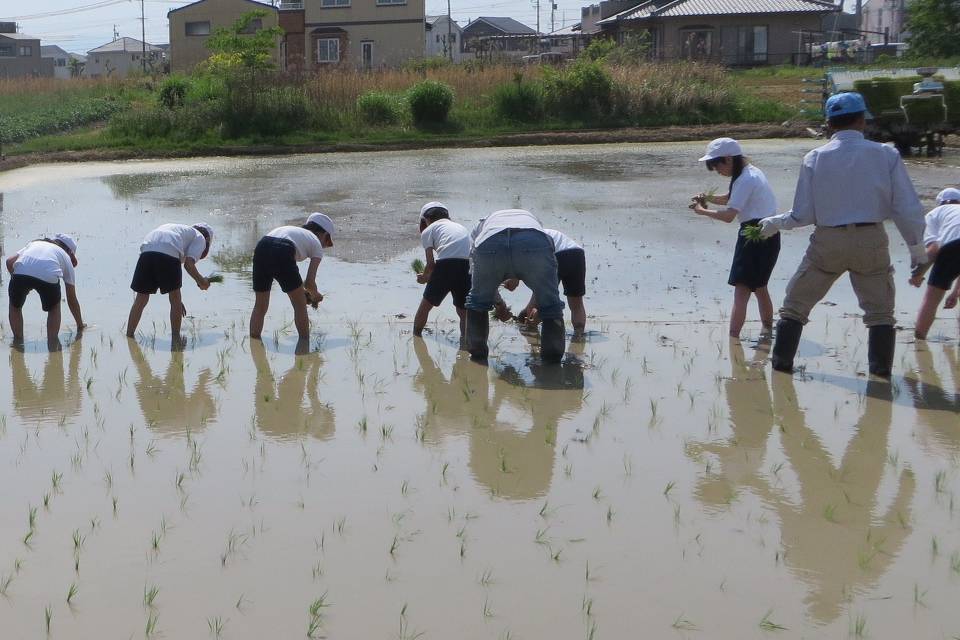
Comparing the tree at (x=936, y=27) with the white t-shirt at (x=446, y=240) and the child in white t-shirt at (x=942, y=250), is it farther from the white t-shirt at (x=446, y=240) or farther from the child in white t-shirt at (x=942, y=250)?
the white t-shirt at (x=446, y=240)

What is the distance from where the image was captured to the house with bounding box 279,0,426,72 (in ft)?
184

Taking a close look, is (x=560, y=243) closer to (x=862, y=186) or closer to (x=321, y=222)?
(x=321, y=222)

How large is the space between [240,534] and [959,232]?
17.9 ft

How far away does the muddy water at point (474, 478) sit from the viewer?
441 cm

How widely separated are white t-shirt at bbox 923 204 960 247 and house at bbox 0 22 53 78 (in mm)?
85854

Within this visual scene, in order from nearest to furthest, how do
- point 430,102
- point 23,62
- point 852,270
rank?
point 852,270 < point 430,102 < point 23,62

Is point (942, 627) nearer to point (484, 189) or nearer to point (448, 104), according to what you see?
point (484, 189)

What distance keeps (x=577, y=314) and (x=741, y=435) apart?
2932mm

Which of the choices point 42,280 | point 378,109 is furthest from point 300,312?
point 378,109

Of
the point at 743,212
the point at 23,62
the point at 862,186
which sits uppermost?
the point at 23,62

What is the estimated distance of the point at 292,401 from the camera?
7.50 m

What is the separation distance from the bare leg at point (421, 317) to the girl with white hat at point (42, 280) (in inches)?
109

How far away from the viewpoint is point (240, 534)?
511cm

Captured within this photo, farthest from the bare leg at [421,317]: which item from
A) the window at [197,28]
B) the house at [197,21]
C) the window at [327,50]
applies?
the window at [197,28]
